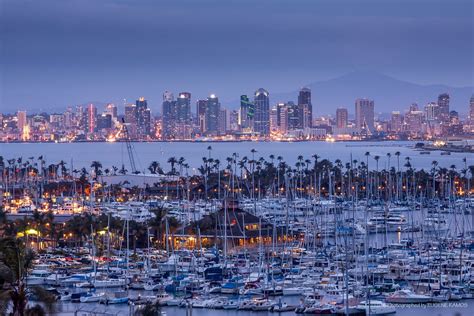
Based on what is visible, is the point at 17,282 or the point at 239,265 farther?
the point at 239,265

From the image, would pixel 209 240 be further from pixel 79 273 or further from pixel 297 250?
pixel 79 273

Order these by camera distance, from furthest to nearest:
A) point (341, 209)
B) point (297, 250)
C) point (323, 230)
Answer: point (341, 209) < point (323, 230) < point (297, 250)

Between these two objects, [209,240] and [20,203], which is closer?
[209,240]

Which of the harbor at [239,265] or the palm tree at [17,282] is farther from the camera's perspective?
the harbor at [239,265]

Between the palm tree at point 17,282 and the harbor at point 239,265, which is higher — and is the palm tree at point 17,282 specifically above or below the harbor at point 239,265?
above

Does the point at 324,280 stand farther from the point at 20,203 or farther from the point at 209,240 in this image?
the point at 20,203

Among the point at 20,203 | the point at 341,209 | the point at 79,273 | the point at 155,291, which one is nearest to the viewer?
the point at 155,291

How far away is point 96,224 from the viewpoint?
3225 centimetres

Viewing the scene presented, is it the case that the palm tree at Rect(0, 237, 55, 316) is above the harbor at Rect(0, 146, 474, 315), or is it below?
above

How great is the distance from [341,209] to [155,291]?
1779 centimetres

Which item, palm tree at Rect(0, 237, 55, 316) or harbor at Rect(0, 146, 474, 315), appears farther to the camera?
harbor at Rect(0, 146, 474, 315)

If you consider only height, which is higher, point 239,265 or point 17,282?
point 17,282

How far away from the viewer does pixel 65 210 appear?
145 feet

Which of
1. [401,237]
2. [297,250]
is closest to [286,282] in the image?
[297,250]
